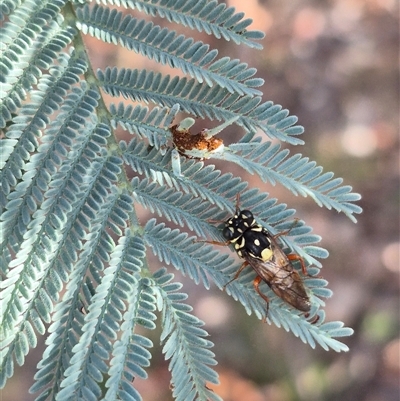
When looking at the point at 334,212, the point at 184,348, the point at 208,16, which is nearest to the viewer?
the point at 184,348

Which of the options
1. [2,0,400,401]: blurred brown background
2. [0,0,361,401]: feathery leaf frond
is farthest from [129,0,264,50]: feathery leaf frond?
[2,0,400,401]: blurred brown background

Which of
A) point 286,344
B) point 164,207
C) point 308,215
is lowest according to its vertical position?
point 286,344

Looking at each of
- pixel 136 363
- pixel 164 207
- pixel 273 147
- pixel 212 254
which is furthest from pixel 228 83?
pixel 136 363

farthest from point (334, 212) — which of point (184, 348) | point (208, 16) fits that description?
point (184, 348)

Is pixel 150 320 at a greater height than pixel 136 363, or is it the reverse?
pixel 150 320

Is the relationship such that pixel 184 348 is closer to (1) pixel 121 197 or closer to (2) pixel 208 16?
(1) pixel 121 197

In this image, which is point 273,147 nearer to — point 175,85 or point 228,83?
point 228,83

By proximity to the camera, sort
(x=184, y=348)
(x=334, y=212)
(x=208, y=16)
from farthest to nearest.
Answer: (x=334, y=212) → (x=208, y=16) → (x=184, y=348)

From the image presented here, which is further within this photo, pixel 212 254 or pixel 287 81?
pixel 287 81

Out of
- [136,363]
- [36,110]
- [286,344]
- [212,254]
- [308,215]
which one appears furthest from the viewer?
[308,215]

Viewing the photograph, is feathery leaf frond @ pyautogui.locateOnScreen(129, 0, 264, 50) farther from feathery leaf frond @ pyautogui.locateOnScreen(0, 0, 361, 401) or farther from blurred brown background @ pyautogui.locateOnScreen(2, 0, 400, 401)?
blurred brown background @ pyautogui.locateOnScreen(2, 0, 400, 401)
